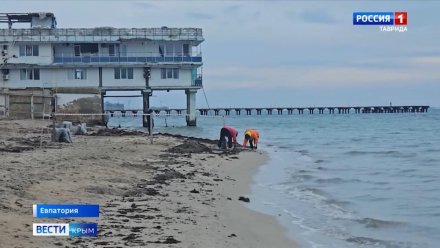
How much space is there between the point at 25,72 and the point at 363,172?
39706 mm

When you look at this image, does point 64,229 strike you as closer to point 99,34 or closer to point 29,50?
point 99,34

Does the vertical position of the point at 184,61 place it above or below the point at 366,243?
above

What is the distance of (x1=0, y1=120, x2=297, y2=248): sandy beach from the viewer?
851 cm

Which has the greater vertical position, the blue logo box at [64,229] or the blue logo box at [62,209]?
the blue logo box at [62,209]

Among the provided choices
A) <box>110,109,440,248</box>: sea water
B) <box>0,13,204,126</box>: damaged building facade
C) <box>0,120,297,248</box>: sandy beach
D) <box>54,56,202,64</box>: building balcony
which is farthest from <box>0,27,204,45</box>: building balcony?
<box>0,120,297,248</box>: sandy beach

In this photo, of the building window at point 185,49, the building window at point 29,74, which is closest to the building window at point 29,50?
the building window at point 29,74

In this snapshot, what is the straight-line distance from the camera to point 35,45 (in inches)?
2103

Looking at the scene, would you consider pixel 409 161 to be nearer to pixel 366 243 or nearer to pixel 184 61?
pixel 366 243

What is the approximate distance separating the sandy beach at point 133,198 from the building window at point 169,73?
3459 centimetres

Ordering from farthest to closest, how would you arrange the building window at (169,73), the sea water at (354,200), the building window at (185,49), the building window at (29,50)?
1. the building window at (185,49)
2. the building window at (169,73)
3. the building window at (29,50)
4. the sea water at (354,200)

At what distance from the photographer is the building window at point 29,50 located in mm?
53375

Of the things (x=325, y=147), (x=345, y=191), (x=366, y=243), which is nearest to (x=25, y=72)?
(x=325, y=147)

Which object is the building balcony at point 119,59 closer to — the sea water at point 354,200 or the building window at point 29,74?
the building window at point 29,74

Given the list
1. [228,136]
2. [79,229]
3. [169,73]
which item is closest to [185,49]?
[169,73]
